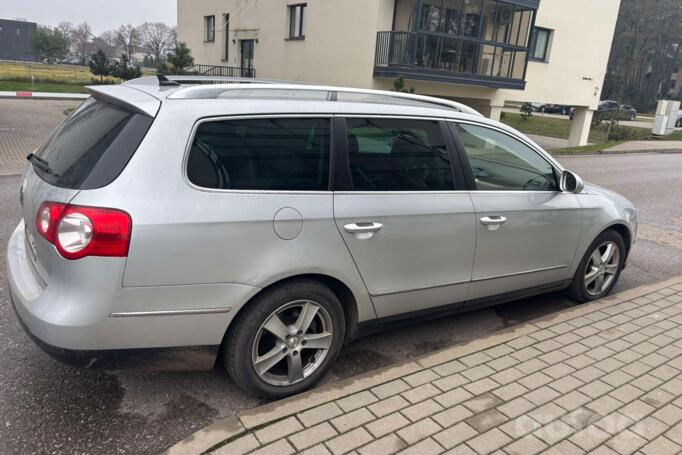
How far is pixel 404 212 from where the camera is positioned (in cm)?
327

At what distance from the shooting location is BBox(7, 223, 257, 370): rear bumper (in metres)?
2.47

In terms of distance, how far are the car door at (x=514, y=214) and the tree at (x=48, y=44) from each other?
73305mm

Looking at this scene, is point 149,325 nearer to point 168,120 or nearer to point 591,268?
point 168,120

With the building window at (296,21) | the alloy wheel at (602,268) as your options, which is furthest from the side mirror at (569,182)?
the building window at (296,21)

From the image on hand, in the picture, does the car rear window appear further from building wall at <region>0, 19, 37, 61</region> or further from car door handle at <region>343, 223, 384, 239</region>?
building wall at <region>0, 19, 37, 61</region>

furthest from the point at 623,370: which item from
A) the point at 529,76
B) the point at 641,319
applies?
the point at 529,76

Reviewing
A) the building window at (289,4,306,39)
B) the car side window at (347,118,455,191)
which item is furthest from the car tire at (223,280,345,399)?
the building window at (289,4,306,39)

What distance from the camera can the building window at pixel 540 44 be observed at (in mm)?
22156

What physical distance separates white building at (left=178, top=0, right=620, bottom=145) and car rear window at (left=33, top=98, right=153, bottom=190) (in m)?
15.6

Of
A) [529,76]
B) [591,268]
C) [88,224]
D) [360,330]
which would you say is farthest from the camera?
[529,76]

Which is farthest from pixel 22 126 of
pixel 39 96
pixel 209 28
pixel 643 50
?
pixel 643 50

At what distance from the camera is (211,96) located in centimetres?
287

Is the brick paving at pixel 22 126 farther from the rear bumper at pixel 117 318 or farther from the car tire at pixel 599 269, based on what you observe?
the car tire at pixel 599 269

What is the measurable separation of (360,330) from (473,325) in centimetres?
137
